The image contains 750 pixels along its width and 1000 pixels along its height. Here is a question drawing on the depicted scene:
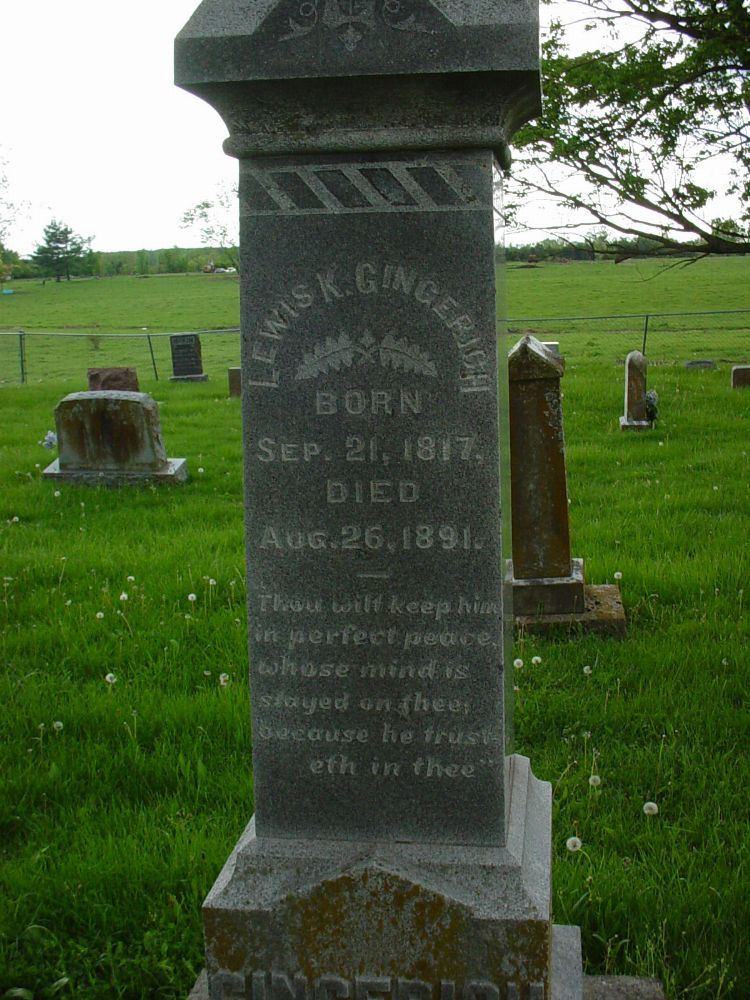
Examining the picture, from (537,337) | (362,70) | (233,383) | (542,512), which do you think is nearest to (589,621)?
(542,512)

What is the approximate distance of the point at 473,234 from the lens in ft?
7.89

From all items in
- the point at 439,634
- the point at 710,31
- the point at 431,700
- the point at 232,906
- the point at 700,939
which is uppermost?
the point at 710,31

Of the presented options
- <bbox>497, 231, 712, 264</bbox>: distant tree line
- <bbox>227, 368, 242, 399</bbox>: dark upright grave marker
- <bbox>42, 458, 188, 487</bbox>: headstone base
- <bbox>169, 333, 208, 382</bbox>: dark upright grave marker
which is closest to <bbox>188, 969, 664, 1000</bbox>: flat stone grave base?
<bbox>42, 458, 188, 487</bbox>: headstone base

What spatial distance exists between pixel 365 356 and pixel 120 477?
7.79 meters

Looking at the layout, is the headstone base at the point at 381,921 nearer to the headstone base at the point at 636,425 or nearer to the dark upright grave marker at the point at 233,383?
the headstone base at the point at 636,425

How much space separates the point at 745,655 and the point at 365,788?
9.51 feet

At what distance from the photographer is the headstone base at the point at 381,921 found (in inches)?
99.3

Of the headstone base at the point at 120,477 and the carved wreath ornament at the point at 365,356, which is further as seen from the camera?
the headstone base at the point at 120,477

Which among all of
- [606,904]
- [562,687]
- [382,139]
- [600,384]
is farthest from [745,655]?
[600,384]

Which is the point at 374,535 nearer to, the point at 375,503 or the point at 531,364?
the point at 375,503

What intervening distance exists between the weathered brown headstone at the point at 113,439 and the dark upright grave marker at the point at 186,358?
37.6ft

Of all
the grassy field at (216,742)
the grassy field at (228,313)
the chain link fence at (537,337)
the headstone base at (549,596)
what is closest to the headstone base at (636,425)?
the grassy field at (216,742)

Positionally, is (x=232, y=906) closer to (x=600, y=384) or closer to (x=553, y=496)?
(x=553, y=496)

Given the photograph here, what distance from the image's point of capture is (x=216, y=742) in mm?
4285
